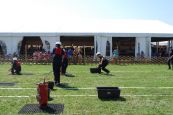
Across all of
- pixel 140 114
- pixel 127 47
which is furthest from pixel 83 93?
pixel 127 47

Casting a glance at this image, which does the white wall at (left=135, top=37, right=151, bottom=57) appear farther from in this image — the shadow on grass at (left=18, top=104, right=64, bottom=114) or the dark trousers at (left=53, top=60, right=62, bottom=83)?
the shadow on grass at (left=18, top=104, right=64, bottom=114)

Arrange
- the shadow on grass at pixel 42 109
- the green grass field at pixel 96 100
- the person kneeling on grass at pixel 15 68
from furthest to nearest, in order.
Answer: the person kneeling on grass at pixel 15 68
the green grass field at pixel 96 100
the shadow on grass at pixel 42 109

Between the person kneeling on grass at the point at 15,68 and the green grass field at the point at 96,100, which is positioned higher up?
the person kneeling on grass at the point at 15,68

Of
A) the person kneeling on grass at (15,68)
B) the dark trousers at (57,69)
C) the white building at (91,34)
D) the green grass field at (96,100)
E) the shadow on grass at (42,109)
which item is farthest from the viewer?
the white building at (91,34)

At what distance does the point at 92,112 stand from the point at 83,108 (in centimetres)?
56

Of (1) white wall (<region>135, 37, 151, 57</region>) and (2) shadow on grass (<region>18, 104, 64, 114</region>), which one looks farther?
(1) white wall (<region>135, 37, 151, 57</region>)

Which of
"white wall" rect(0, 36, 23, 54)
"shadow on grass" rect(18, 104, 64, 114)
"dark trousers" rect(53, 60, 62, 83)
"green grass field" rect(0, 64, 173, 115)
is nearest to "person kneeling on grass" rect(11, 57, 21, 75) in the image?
"dark trousers" rect(53, 60, 62, 83)

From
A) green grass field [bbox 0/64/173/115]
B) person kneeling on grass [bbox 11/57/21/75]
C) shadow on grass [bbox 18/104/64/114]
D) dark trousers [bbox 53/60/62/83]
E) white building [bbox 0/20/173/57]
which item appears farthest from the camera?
white building [bbox 0/20/173/57]

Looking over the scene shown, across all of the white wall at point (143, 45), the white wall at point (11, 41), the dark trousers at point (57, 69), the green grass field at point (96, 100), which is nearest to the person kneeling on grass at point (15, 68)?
the dark trousers at point (57, 69)

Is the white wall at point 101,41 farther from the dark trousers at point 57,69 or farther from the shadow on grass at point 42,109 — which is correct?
the shadow on grass at point 42,109

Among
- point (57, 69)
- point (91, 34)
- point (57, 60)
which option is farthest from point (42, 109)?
point (91, 34)

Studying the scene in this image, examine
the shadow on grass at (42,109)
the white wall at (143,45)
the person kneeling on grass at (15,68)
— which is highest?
the white wall at (143,45)

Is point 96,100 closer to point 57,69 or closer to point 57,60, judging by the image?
point 57,69

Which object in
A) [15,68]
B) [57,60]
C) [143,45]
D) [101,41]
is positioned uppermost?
[101,41]
